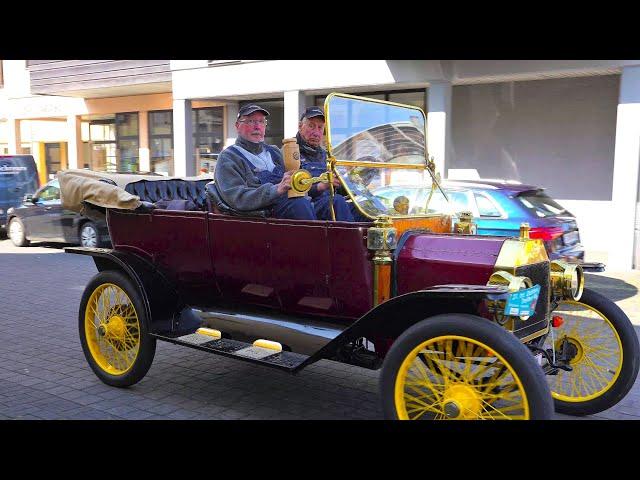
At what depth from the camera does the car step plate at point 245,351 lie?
12.2 ft

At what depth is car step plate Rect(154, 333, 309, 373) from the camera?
12.2 ft

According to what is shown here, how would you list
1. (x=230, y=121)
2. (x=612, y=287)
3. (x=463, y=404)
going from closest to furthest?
(x=463, y=404) < (x=612, y=287) < (x=230, y=121)

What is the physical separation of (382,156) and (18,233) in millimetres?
11283

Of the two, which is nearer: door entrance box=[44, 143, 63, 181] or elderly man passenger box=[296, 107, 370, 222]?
elderly man passenger box=[296, 107, 370, 222]

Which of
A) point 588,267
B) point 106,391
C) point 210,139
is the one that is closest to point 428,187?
point 588,267

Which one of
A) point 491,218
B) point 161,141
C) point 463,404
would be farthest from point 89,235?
point 463,404

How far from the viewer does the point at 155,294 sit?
15.0ft

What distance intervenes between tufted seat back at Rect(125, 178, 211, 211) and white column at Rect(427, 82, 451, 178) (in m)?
7.60

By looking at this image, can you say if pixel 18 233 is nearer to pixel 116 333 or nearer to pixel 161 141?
pixel 161 141

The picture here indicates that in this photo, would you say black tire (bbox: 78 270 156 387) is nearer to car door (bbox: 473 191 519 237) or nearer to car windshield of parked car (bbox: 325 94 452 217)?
car windshield of parked car (bbox: 325 94 452 217)

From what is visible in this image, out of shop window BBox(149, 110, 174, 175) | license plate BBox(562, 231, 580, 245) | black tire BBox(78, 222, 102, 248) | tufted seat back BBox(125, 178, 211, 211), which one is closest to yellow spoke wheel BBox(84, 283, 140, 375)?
tufted seat back BBox(125, 178, 211, 211)

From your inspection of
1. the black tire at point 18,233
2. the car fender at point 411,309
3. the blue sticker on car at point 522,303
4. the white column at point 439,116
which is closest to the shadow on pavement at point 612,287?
the white column at point 439,116

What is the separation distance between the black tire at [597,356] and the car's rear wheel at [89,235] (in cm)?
931
